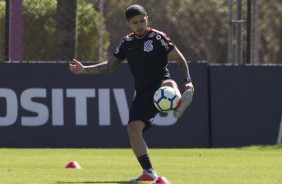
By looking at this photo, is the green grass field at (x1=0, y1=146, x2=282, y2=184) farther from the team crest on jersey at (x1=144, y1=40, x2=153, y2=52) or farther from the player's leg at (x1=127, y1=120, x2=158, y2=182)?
the team crest on jersey at (x1=144, y1=40, x2=153, y2=52)

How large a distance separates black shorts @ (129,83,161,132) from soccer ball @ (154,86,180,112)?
26cm

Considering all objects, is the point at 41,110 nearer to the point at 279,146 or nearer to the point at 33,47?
the point at 33,47

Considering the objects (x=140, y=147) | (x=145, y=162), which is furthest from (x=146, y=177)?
(x=140, y=147)

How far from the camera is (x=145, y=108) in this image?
11.1 meters

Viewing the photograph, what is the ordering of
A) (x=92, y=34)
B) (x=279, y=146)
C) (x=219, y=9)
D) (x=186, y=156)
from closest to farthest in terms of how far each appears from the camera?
(x=186, y=156)
(x=279, y=146)
(x=219, y=9)
(x=92, y=34)

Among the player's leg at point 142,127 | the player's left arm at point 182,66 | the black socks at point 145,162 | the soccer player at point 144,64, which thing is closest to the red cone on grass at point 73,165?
the soccer player at point 144,64

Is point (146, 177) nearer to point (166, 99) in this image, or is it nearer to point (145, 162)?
point (145, 162)

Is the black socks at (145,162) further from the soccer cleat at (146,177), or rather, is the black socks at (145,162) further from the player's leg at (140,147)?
the soccer cleat at (146,177)

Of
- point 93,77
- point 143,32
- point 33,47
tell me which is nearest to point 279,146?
point 93,77

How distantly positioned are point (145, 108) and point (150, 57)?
0.58m

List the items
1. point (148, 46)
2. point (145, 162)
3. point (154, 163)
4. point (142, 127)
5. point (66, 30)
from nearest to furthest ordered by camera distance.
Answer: point (145, 162) < point (142, 127) < point (148, 46) < point (154, 163) < point (66, 30)

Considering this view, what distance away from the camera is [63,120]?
54.4 feet

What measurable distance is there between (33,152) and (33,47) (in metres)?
3.22

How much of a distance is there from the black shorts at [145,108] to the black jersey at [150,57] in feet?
0.25
